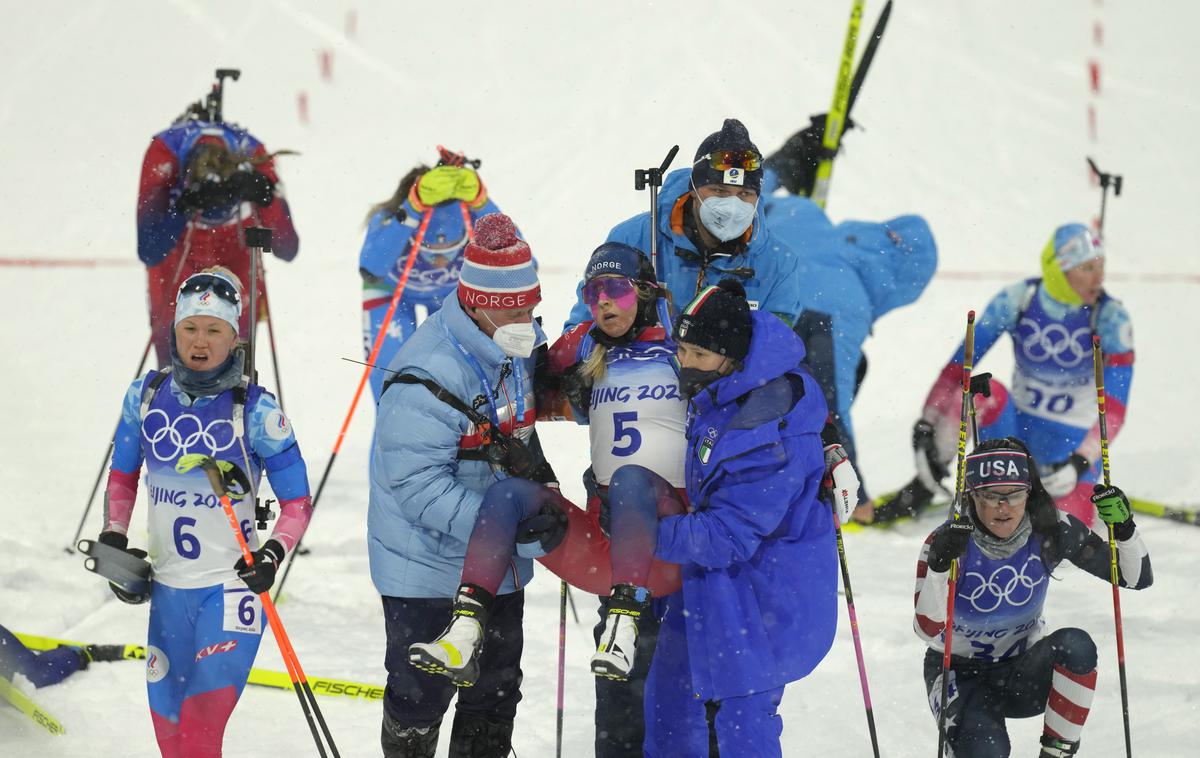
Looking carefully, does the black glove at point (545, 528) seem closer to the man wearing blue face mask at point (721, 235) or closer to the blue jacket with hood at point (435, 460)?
the blue jacket with hood at point (435, 460)

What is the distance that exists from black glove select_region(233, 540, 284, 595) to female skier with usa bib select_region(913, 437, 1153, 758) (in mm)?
2035

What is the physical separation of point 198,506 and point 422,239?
10.5 ft

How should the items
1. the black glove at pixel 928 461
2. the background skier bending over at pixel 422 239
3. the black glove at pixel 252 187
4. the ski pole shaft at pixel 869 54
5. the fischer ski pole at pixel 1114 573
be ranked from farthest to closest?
the ski pole shaft at pixel 869 54 < the black glove at pixel 928 461 < the background skier bending over at pixel 422 239 < the black glove at pixel 252 187 < the fischer ski pole at pixel 1114 573

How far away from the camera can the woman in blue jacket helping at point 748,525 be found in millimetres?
3658

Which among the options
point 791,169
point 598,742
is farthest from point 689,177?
point 791,169

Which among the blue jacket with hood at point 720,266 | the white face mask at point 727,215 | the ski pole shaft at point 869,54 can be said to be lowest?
the blue jacket with hood at point 720,266

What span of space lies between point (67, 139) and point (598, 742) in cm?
1583

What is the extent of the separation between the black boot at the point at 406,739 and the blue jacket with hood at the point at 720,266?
1.45m

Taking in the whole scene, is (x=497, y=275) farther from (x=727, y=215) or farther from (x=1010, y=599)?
(x=1010, y=599)

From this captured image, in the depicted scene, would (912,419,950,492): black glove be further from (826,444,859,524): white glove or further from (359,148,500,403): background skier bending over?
(826,444,859,524): white glove

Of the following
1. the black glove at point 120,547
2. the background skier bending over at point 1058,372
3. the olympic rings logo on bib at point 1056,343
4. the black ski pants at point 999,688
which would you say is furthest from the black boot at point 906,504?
the black glove at point 120,547

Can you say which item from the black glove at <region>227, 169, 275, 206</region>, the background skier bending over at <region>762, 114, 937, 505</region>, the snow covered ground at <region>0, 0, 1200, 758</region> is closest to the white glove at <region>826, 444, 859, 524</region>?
the snow covered ground at <region>0, 0, 1200, 758</region>

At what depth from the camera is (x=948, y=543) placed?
408 cm

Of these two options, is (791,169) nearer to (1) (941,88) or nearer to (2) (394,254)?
(2) (394,254)
